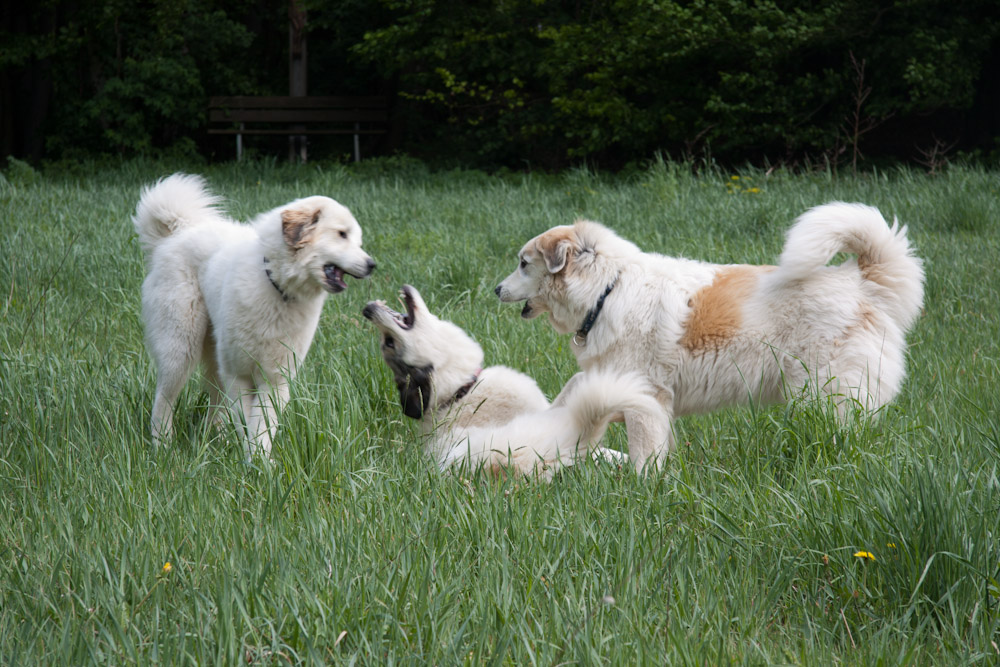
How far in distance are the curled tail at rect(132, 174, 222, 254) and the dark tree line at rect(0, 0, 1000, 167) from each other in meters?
11.2

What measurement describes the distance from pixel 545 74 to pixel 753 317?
598 inches

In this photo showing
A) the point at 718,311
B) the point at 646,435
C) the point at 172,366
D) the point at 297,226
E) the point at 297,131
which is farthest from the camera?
the point at 297,131

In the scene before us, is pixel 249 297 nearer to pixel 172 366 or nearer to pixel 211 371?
pixel 172 366

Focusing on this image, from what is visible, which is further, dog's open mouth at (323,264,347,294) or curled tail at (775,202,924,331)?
dog's open mouth at (323,264,347,294)

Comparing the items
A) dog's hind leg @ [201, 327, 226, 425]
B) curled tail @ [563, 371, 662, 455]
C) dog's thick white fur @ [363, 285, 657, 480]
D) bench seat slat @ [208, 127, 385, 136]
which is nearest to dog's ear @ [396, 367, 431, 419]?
dog's thick white fur @ [363, 285, 657, 480]

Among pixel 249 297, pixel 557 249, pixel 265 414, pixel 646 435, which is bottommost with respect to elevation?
pixel 646 435

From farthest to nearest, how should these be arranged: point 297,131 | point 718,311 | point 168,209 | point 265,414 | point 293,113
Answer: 1. point 297,131
2. point 293,113
3. point 168,209
4. point 718,311
5. point 265,414

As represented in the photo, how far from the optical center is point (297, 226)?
13.3 feet

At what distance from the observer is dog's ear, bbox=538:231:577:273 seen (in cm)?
429

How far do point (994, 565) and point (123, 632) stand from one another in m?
2.30

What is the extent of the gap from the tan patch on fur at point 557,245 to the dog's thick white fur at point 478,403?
2.06ft

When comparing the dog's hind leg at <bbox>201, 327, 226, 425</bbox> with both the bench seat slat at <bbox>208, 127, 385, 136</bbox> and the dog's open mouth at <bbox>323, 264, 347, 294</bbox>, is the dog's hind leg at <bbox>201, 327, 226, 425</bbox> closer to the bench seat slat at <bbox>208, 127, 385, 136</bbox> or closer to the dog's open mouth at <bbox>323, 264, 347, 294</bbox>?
the dog's open mouth at <bbox>323, 264, 347, 294</bbox>

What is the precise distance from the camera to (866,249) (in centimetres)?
379

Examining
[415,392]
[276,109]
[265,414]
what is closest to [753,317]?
[415,392]
